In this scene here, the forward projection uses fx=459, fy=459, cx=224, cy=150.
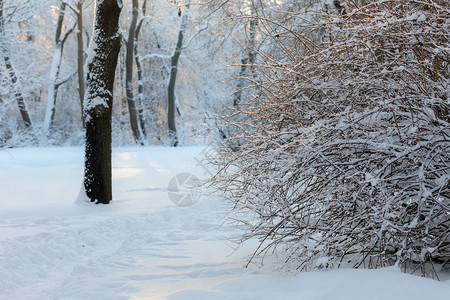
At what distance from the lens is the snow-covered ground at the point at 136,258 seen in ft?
10.1

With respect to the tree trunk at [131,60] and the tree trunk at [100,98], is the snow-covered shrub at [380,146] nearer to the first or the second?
the tree trunk at [100,98]

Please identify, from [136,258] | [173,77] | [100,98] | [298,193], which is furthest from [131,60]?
[298,193]

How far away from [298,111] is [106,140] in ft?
15.8

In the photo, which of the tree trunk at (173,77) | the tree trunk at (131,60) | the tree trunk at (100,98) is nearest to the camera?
the tree trunk at (100,98)

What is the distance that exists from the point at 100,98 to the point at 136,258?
3.54 meters

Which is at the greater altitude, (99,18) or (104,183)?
(99,18)

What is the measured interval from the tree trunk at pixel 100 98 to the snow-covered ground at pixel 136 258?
458 millimetres

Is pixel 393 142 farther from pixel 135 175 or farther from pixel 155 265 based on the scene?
pixel 135 175

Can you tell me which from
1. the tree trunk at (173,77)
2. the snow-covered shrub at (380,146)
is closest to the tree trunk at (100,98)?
the snow-covered shrub at (380,146)

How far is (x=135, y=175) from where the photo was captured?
11820 millimetres

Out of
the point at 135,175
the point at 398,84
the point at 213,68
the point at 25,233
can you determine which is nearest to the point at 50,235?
the point at 25,233

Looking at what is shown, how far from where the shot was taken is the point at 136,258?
5.29 meters

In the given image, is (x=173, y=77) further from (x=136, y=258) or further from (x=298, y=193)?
(x=298, y=193)

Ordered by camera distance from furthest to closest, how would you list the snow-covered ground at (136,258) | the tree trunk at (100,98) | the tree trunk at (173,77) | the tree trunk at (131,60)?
the tree trunk at (173,77) < the tree trunk at (131,60) < the tree trunk at (100,98) < the snow-covered ground at (136,258)
